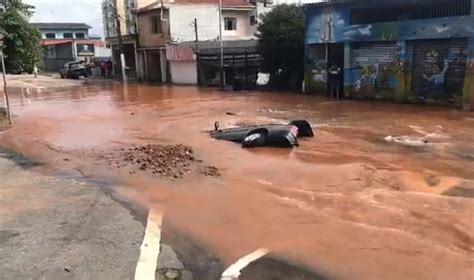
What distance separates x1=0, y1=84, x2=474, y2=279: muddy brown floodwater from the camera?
6211 mm

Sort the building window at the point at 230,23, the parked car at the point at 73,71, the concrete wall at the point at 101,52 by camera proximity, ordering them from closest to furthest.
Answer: the building window at the point at 230,23, the parked car at the point at 73,71, the concrete wall at the point at 101,52

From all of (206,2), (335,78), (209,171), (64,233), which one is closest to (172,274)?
(64,233)

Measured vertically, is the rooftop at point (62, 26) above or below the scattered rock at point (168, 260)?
above

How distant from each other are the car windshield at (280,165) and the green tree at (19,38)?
22.5m

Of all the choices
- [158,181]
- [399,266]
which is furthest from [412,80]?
[399,266]

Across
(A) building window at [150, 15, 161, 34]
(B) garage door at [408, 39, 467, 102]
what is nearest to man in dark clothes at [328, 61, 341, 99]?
(B) garage door at [408, 39, 467, 102]

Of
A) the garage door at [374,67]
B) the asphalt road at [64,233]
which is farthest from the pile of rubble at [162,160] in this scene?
the garage door at [374,67]

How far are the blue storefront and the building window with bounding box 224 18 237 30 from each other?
19.7 metres

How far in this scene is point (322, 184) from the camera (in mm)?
9461

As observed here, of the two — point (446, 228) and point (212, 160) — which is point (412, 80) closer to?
point (212, 160)

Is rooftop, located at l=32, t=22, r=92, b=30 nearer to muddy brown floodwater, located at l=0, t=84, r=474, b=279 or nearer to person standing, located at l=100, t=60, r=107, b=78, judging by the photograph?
person standing, located at l=100, t=60, r=107, b=78

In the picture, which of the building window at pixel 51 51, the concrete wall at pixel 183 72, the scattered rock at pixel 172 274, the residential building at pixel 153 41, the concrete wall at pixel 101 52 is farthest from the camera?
the building window at pixel 51 51

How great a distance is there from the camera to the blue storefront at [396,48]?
2030 cm

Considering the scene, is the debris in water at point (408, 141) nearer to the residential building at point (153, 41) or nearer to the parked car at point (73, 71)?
the residential building at point (153, 41)
